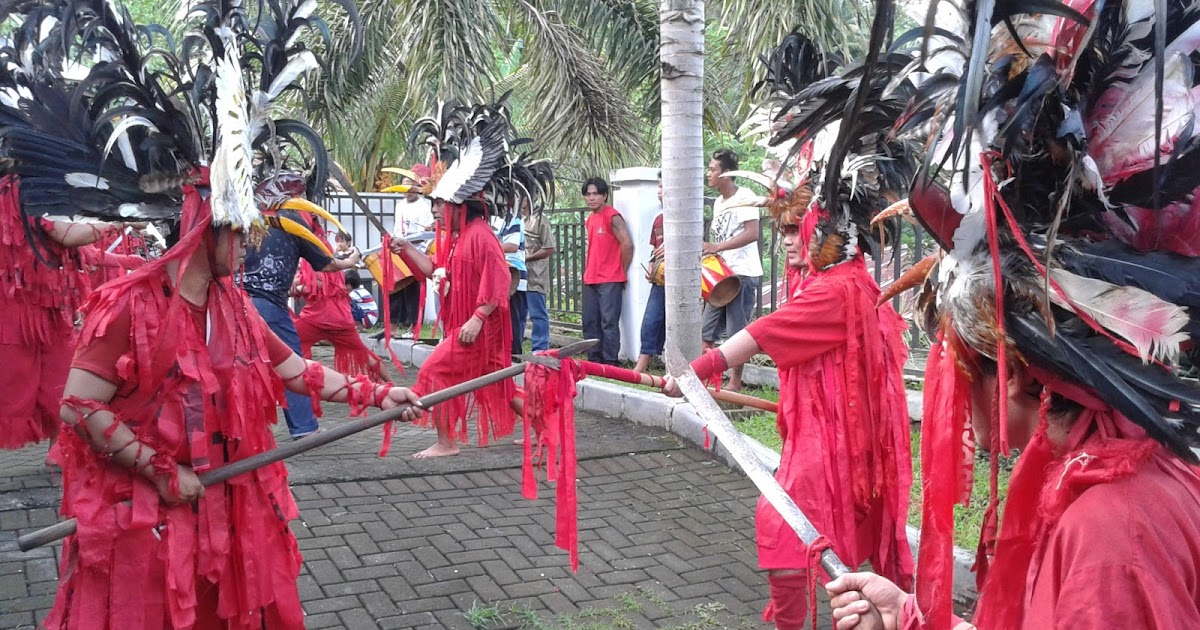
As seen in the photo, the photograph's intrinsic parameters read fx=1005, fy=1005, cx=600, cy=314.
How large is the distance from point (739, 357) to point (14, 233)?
4755 millimetres

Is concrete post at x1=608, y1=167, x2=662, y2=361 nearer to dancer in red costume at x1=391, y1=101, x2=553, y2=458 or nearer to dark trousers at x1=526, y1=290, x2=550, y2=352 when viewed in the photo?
dark trousers at x1=526, y1=290, x2=550, y2=352

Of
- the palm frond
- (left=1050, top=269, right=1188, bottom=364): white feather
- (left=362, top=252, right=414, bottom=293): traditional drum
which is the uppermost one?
the palm frond

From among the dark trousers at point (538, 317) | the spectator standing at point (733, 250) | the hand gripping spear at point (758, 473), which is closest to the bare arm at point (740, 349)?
the hand gripping spear at point (758, 473)

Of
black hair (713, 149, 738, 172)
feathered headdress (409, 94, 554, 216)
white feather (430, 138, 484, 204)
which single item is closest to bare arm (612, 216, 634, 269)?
black hair (713, 149, 738, 172)

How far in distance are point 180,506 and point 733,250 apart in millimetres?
6593

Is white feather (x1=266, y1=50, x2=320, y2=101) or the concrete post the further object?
the concrete post

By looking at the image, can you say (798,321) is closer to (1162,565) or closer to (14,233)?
(1162,565)

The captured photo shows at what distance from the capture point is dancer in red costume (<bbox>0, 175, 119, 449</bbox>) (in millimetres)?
6270

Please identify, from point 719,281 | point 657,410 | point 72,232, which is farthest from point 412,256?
point 719,281

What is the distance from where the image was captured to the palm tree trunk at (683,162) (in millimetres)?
7102

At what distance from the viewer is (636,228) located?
1126 cm

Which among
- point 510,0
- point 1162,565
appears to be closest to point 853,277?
point 1162,565

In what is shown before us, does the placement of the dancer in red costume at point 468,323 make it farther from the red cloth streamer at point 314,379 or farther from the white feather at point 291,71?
the white feather at point 291,71

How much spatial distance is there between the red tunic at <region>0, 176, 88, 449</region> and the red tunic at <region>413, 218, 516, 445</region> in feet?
7.75
